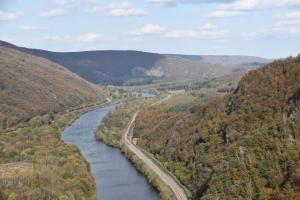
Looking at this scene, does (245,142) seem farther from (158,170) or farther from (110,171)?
(110,171)

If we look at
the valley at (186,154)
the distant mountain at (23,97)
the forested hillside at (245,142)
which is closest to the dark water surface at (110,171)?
the valley at (186,154)

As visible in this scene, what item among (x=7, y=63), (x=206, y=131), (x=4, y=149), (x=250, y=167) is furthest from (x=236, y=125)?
(x=7, y=63)

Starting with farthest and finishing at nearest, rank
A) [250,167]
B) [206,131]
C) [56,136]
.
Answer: [56,136] → [206,131] → [250,167]

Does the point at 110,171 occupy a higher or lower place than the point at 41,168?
lower

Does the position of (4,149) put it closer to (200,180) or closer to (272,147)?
(200,180)

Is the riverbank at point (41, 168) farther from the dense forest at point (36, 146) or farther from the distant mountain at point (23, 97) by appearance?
the distant mountain at point (23, 97)

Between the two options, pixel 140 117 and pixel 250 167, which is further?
pixel 140 117

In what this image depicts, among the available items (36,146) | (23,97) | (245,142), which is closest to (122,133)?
(36,146)
